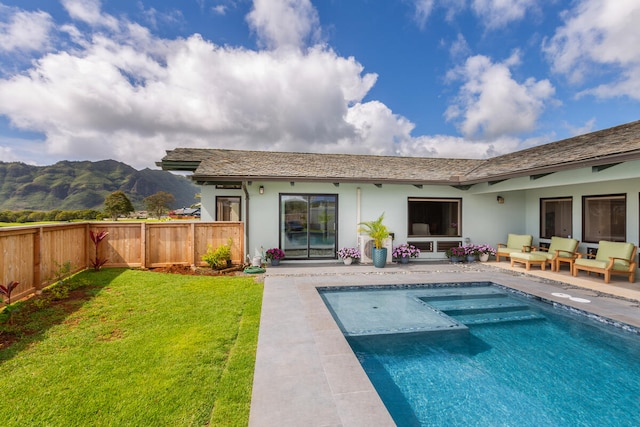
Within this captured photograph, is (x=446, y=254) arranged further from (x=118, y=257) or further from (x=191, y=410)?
(x=118, y=257)

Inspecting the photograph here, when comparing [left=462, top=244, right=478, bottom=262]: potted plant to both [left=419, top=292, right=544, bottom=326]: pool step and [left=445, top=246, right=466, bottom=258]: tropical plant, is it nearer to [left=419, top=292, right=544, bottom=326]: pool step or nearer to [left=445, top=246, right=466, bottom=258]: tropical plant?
[left=445, top=246, right=466, bottom=258]: tropical plant

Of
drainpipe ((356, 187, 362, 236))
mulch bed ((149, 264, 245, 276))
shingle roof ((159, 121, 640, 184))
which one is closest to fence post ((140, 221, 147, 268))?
mulch bed ((149, 264, 245, 276))

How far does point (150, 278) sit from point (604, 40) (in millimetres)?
17678

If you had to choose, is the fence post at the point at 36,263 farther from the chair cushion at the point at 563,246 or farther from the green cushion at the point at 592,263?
the chair cushion at the point at 563,246

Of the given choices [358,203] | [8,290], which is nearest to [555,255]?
[358,203]

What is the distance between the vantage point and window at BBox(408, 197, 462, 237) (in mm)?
11430


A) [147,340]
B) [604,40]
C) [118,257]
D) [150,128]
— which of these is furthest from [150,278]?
[150,128]

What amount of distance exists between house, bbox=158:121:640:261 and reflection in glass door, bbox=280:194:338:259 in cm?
4

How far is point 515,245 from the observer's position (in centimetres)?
1098

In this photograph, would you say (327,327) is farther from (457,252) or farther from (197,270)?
(457,252)

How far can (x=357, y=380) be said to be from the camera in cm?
299

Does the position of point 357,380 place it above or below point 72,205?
below

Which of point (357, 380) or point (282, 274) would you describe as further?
point (282, 274)

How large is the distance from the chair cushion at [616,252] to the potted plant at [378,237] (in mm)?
6076
